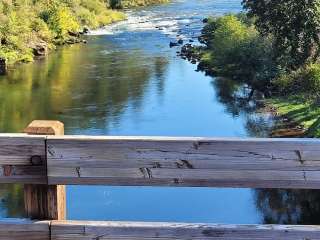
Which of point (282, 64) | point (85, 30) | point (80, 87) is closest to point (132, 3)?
point (85, 30)

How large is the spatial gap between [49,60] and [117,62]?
748 centimetres

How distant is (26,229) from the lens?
3.28 m

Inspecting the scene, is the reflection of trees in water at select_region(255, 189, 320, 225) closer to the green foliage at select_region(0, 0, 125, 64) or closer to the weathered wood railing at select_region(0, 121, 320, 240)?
the weathered wood railing at select_region(0, 121, 320, 240)

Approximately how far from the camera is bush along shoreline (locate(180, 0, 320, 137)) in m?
31.0

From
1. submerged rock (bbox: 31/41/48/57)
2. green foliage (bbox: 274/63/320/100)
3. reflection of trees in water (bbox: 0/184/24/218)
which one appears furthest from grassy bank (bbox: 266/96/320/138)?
submerged rock (bbox: 31/41/48/57)

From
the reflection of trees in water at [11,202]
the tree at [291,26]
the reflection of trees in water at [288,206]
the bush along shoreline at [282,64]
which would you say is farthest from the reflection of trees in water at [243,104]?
the reflection of trees in water at [11,202]

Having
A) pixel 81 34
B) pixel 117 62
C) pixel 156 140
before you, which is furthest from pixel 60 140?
pixel 81 34

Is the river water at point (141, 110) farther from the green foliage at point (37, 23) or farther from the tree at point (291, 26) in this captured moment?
the tree at point (291, 26)

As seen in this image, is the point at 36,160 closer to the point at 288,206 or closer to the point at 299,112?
the point at 288,206

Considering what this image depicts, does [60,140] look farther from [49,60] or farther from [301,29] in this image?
[49,60]

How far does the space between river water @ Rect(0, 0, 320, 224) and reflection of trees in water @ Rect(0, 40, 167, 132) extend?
6cm

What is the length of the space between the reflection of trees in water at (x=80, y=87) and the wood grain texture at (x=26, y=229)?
26.1m

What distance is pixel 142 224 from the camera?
3281 mm

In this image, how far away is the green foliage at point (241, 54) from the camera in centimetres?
3894
